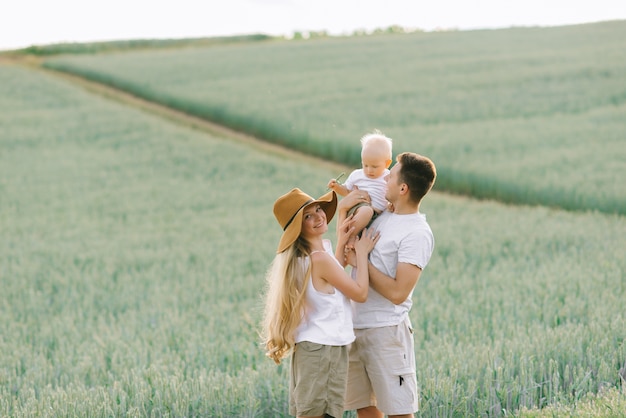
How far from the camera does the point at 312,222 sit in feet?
12.2

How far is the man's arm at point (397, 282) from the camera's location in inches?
148

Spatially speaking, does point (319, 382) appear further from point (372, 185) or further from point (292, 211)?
point (372, 185)

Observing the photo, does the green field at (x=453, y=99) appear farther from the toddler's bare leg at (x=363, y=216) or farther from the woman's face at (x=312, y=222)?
the woman's face at (x=312, y=222)

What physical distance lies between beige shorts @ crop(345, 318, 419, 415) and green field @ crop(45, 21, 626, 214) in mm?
10773

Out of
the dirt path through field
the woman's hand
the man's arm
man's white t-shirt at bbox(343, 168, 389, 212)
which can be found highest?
the dirt path through field

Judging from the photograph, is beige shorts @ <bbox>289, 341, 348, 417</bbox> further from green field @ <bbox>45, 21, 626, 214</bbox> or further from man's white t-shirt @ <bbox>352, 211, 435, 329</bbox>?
green field @ <bbox>45, 21, 626, 214</bbox>

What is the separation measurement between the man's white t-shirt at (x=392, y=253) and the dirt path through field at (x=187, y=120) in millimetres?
15005

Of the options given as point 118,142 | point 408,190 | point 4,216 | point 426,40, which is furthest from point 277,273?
point 426,40

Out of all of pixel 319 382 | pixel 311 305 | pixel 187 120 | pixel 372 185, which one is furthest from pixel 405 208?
pixel 187 120

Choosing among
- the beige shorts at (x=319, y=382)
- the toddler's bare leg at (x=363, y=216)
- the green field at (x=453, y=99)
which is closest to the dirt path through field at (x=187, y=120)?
the green field at (x=453, y=99)

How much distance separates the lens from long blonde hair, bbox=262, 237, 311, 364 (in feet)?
12.1

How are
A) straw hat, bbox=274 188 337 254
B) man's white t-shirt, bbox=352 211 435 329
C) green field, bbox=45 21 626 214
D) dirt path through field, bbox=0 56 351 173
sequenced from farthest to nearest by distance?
dirt path through field, bbox=0 56 351 173
green field, bbox=45 21 626 214
man's white t-shirt, bbox=352 211 435 329
straw hat, bbox=274 188 337 254

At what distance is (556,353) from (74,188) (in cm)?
1390

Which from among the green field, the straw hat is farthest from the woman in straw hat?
the green field
